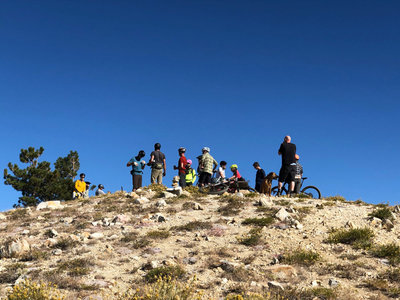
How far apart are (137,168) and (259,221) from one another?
930 centimetres

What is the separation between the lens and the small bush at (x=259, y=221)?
1166cm

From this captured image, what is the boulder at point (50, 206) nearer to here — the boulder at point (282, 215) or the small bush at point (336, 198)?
the boulder at point (282, 215)

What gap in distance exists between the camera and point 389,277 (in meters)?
7.69

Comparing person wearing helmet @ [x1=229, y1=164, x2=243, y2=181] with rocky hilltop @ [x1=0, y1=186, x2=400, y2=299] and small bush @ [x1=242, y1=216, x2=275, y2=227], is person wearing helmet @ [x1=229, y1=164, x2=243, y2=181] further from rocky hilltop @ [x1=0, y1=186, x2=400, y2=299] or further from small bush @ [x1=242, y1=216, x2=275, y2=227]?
small bush @ [x1=242, y1=216, x2=275, y2=227]

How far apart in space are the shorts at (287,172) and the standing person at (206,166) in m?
3.67

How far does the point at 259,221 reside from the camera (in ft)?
38.6

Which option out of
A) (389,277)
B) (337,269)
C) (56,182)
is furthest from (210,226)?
(56,182)

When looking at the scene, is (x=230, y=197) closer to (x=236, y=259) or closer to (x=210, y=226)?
(x=210, y=226)

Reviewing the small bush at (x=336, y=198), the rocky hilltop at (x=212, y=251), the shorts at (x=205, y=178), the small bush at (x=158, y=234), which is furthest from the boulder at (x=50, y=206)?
the small bush at (x=336, y=198)

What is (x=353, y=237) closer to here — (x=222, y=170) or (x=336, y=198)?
(x=336, y=198)

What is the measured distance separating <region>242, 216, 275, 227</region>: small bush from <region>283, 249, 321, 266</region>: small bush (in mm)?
2641

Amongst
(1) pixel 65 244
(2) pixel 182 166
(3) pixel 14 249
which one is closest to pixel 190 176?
(2) pixel 182 166

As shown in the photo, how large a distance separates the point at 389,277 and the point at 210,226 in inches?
225

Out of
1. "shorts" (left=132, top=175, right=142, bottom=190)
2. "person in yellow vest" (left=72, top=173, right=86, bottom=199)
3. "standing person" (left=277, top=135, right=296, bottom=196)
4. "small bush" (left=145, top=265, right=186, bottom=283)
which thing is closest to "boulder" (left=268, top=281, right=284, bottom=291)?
"small bush" (left=145, top=265, right=186, bottom=283)
